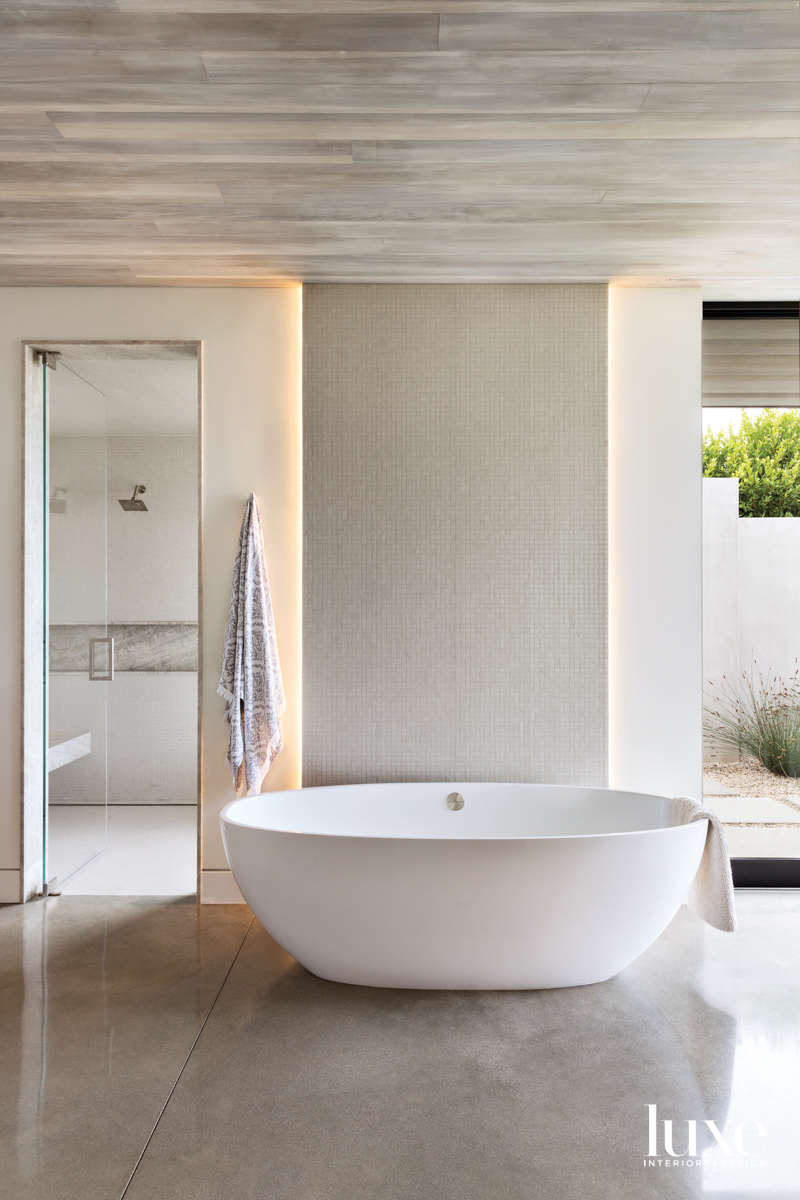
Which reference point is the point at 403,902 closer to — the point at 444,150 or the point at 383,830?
the point at 383,830

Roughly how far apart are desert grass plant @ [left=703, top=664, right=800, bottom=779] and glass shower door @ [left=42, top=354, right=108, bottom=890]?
3032mm

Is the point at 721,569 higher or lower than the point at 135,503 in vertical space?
lower

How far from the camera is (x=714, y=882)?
281 cm


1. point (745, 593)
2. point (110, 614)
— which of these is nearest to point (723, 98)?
point (745, 593)

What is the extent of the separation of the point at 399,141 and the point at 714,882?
2.62 m

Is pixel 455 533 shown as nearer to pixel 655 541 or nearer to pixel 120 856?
pixel 655 541

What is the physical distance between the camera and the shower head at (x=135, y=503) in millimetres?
5758

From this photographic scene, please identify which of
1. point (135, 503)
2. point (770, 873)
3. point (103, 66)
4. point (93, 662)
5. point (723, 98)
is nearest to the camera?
point (103, 66)

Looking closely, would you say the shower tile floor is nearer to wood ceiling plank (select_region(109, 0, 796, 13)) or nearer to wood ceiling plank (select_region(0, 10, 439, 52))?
wood ceiling plank (select_region(0, 10, 439, 52))

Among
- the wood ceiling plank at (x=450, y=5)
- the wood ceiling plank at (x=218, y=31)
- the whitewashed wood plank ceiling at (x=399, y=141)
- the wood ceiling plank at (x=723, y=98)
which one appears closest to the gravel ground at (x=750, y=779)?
the whitewashed wood plank ceiling at (x=399, y=141)

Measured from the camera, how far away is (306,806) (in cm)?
342

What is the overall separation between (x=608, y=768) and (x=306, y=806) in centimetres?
136

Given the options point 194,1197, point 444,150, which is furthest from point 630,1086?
point 444,150

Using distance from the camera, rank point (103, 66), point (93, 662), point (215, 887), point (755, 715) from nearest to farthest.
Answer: point (103, 66)
point (215, 887)
point (755, 715)
point (93, 662)
